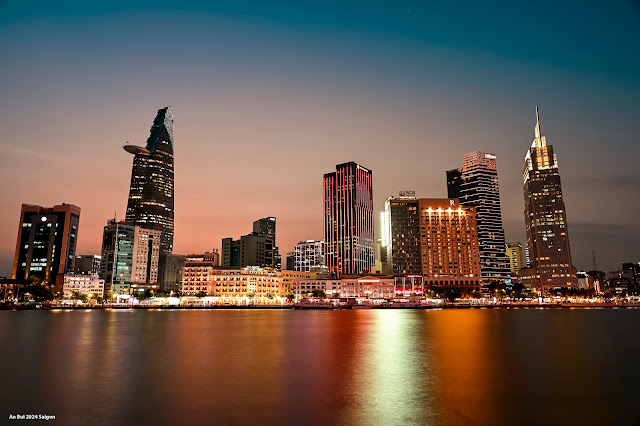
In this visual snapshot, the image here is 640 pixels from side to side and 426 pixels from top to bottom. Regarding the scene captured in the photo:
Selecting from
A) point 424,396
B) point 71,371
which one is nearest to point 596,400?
point 424,396

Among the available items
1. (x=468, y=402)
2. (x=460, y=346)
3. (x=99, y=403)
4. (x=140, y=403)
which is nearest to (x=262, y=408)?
(x=140, y=403)

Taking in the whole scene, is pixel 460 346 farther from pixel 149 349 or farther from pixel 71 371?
pixel 71 371

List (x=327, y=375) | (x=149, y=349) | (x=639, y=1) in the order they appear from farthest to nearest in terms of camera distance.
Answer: (x=149, y=349)
(x=327, y=375)
(x=639, y=1)

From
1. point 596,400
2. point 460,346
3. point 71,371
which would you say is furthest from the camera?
point 460,346

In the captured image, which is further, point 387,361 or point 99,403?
point 387,361

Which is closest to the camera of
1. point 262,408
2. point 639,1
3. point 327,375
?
point 639,1

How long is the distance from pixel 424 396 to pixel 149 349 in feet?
125

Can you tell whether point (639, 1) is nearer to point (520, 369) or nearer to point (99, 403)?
point (520, 369)

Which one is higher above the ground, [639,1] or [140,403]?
[639,1]

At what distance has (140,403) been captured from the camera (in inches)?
1123

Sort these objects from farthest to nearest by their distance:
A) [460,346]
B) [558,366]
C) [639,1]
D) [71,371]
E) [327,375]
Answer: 1. [460,346]
2. [558,366]
3. [71,371]
4. [327,375]
5. [639,1]

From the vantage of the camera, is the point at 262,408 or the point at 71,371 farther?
the point at 71,371

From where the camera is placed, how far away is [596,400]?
98.4 ft

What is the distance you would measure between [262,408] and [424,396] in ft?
36.2
